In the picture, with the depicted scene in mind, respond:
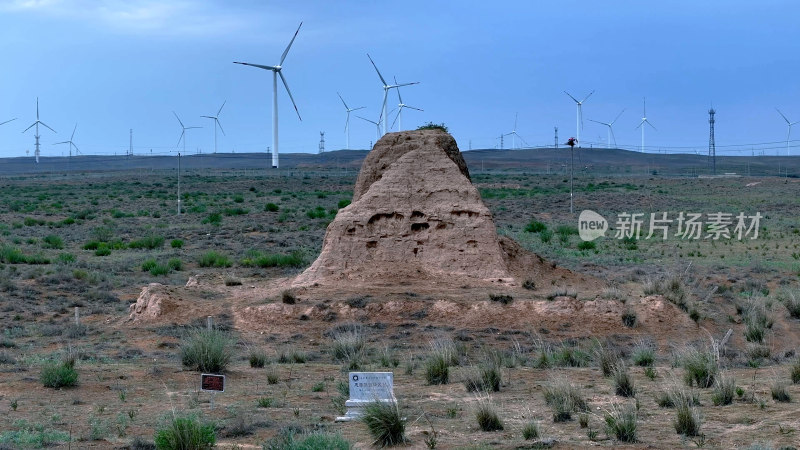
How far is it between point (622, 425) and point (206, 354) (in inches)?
287

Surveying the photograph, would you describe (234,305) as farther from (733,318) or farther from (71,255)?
(71,255)

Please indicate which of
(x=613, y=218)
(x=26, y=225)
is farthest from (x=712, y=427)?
(x=613, y=218)

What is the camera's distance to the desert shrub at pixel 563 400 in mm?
12398

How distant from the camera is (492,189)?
91500mm

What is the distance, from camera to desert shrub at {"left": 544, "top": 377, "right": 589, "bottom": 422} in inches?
488

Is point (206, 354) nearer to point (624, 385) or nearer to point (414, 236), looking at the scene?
point (624, 385)

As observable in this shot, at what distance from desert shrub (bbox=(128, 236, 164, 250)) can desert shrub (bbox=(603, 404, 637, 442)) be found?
1280 inches

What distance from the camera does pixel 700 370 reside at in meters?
14.3

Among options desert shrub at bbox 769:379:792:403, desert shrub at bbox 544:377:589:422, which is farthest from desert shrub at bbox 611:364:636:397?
desert shrub at bbox 769:379:792:403

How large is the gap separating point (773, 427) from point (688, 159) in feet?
582

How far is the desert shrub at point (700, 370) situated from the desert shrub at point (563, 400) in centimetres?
196

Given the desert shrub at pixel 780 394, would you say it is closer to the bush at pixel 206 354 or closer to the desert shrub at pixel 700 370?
the desert shrub at pixel 700 370

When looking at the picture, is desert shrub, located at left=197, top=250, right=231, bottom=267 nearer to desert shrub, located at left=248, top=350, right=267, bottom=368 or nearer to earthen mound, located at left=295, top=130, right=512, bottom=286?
earthen mound, located at left=295, top=130, right=512, bottom=286

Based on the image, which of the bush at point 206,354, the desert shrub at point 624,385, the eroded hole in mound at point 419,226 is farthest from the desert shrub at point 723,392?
the eroded hole in mound at point 419,226
